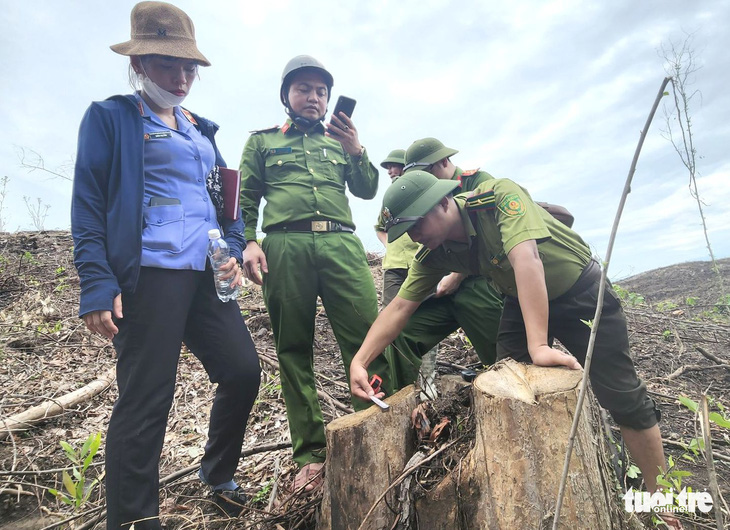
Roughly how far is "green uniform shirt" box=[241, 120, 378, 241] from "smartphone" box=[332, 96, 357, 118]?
0.23 metres

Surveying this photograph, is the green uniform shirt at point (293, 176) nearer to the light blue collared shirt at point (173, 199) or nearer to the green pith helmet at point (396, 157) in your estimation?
the light blue collared shirt at point (173, 199)

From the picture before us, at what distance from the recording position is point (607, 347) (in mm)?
2387

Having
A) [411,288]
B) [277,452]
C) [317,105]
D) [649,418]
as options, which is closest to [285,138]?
[317,105]

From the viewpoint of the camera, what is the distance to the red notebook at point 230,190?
2.46 meters

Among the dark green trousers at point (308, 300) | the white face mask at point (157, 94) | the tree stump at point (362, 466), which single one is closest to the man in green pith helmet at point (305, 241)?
the dark green trousers at point (308, 300)

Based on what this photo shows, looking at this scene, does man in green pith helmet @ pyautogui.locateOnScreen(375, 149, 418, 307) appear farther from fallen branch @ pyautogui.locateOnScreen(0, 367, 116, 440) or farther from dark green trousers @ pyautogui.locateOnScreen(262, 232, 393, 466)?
fallen branch @ pyautogui.locateOnScreen(0, 367, 116, 440)

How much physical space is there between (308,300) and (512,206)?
1.39 metres

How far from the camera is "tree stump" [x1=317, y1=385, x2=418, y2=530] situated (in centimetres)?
167

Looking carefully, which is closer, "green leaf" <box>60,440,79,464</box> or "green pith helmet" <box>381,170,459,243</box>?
"green pith helmet" <box>381,170,459,243</box>

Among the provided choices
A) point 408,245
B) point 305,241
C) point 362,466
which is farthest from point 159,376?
point 408,245

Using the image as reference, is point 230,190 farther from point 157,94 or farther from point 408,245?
point 408,245

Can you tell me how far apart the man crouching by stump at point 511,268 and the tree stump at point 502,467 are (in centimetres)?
42

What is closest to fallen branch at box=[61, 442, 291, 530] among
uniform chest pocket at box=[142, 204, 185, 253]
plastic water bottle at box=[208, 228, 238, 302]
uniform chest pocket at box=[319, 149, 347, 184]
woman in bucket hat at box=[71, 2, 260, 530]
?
woman in bucket hat at box=[71, 2, 260, 530]

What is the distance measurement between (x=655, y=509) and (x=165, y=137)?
268cm
